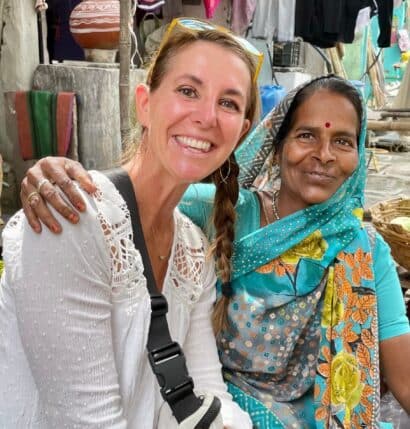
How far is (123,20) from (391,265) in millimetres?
2305

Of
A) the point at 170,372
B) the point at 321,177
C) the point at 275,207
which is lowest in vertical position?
the point at 170,372

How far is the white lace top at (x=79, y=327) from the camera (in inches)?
40.2

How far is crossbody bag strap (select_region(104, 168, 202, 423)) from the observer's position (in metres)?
1.19

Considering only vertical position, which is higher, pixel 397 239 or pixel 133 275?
pixel 133 275

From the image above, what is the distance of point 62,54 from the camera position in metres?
5.46

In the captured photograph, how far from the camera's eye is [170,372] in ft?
3.91

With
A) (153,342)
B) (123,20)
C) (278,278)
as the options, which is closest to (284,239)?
(278,278)

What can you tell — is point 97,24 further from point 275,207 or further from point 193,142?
point 193,142

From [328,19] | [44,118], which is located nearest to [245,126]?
[44,118]

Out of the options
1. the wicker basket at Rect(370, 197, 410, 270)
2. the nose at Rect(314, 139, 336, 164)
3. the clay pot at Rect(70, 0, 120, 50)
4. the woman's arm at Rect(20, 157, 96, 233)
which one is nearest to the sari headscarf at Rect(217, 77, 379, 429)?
the nose at Rect(314, 139, 336, 164)

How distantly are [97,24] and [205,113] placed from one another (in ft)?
10.5

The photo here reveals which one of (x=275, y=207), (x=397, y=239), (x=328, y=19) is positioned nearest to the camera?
(x=275, y=207)

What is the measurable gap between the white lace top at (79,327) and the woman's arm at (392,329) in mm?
712

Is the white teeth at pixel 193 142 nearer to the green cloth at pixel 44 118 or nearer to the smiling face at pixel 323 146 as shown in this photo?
the smiling face at pixel 323 146
